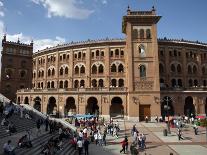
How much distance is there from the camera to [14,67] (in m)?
72.7

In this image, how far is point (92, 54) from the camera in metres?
65.3

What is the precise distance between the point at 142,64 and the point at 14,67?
122ft

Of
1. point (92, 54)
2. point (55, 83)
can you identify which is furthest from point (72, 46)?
point (55, 83)

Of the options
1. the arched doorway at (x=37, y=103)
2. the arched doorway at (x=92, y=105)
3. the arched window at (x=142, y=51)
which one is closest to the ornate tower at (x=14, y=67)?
the arched doorway at (x=37, y=103)

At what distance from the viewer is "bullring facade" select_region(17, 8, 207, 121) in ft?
170

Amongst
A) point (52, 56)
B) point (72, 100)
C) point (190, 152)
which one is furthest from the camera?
point (52, 56)

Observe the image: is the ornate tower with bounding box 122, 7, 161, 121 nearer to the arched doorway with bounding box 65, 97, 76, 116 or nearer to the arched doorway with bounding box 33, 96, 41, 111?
the arched doorway with bounding box 65, 97, 76, 116

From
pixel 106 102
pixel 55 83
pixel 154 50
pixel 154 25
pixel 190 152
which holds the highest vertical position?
pixel 154 25

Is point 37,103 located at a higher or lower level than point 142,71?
lower

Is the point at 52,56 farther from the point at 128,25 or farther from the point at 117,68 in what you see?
the point at 128,25

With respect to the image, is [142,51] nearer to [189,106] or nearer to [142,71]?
[142,71]

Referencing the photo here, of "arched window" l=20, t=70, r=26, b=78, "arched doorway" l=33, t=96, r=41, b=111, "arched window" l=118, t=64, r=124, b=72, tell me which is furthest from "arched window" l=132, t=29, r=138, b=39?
"arched window" l=20, t=70, r=26, b=78

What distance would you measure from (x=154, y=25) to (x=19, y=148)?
39831mm

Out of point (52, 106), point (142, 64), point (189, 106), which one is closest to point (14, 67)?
point (52, 106)
